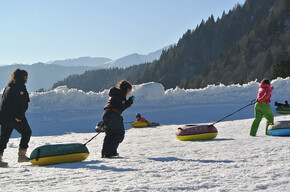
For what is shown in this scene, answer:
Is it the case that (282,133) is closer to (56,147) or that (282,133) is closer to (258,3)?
(56,147)

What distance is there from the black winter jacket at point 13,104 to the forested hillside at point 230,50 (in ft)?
319

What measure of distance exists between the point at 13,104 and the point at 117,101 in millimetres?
1921

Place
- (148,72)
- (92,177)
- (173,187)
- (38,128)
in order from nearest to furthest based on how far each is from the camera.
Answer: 1. (173,187)
2. (92,177)
3. (38,128)
4. (148,72)

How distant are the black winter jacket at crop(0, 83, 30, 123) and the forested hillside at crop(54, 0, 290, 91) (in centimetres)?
9737

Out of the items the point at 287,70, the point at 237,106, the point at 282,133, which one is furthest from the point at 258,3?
the point at 282,133

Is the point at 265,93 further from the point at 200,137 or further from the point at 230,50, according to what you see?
the point at 230,50

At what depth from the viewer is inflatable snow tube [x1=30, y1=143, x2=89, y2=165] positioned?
5535 mm

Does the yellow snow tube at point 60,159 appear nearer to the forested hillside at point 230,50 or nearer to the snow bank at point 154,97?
the snow bank at point 154,97

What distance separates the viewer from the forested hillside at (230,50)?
370ft

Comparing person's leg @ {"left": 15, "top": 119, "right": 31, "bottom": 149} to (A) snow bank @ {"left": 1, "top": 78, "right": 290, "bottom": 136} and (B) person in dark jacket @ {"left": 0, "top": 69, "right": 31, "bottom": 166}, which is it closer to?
(B) person in dark jacket @ {"left": 0, "top": 69, "right": 31, "bottom": 166}

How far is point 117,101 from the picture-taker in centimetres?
640

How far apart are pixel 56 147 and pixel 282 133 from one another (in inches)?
219

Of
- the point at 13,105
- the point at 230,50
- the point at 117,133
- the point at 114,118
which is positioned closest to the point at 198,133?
the point at 117,133

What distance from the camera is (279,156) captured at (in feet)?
16.4
